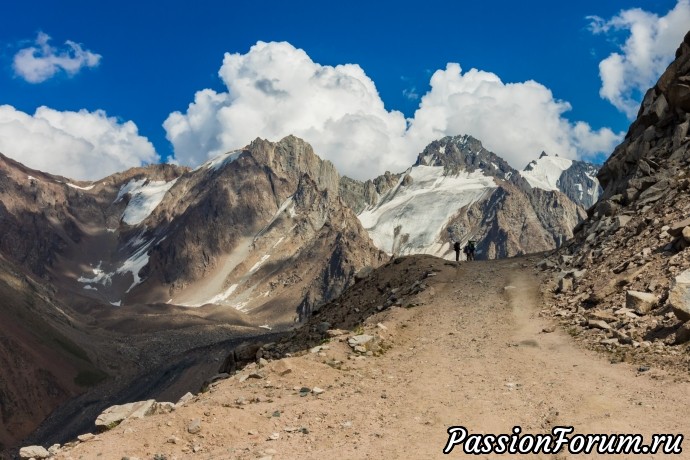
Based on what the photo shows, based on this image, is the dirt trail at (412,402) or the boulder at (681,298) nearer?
the dirt trail at (412,402)

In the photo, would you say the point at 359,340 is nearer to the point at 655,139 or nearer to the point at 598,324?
the point at 598,324

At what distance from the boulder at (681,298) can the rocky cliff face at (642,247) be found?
3 centimetres

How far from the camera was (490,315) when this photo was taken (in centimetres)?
2875

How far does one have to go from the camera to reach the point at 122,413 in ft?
60.5

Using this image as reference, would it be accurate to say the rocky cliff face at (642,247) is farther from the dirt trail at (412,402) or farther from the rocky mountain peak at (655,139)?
the dirt trail at (412,402)

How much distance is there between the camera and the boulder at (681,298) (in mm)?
19812

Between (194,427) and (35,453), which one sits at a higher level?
(194,427)

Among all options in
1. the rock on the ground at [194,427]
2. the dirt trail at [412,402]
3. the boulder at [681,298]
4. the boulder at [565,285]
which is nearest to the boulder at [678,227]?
the boulder at [565,285]

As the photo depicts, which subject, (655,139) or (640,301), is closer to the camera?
(640,301)

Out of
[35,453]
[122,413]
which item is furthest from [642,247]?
[35,453]

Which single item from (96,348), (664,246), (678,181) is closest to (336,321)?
(664,246)

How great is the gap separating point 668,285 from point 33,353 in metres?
128

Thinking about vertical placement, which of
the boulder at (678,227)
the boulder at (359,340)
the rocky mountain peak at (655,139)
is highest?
the rocky mountain peak at (655,139)

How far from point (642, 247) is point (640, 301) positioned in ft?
20.3
